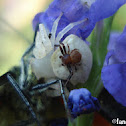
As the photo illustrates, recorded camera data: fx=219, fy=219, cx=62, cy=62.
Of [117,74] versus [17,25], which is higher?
[17,25]

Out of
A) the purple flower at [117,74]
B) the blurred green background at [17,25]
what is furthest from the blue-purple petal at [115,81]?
the blurred green background at [17,25]

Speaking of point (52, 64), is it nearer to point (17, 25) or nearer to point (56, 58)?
point (56, 58)

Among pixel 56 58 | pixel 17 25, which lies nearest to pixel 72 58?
pixel 56 58

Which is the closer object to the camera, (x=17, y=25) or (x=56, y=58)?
(x=56, y=58)

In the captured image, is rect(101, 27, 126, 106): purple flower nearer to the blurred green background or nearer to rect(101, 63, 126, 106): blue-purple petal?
rect(101, 63, 126, 106): blue-purple petal

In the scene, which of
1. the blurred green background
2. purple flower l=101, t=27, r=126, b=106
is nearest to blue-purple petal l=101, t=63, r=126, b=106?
purple flower l=101, t=27, r=126, b=106

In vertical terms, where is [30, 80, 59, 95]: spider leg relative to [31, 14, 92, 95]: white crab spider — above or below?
below
